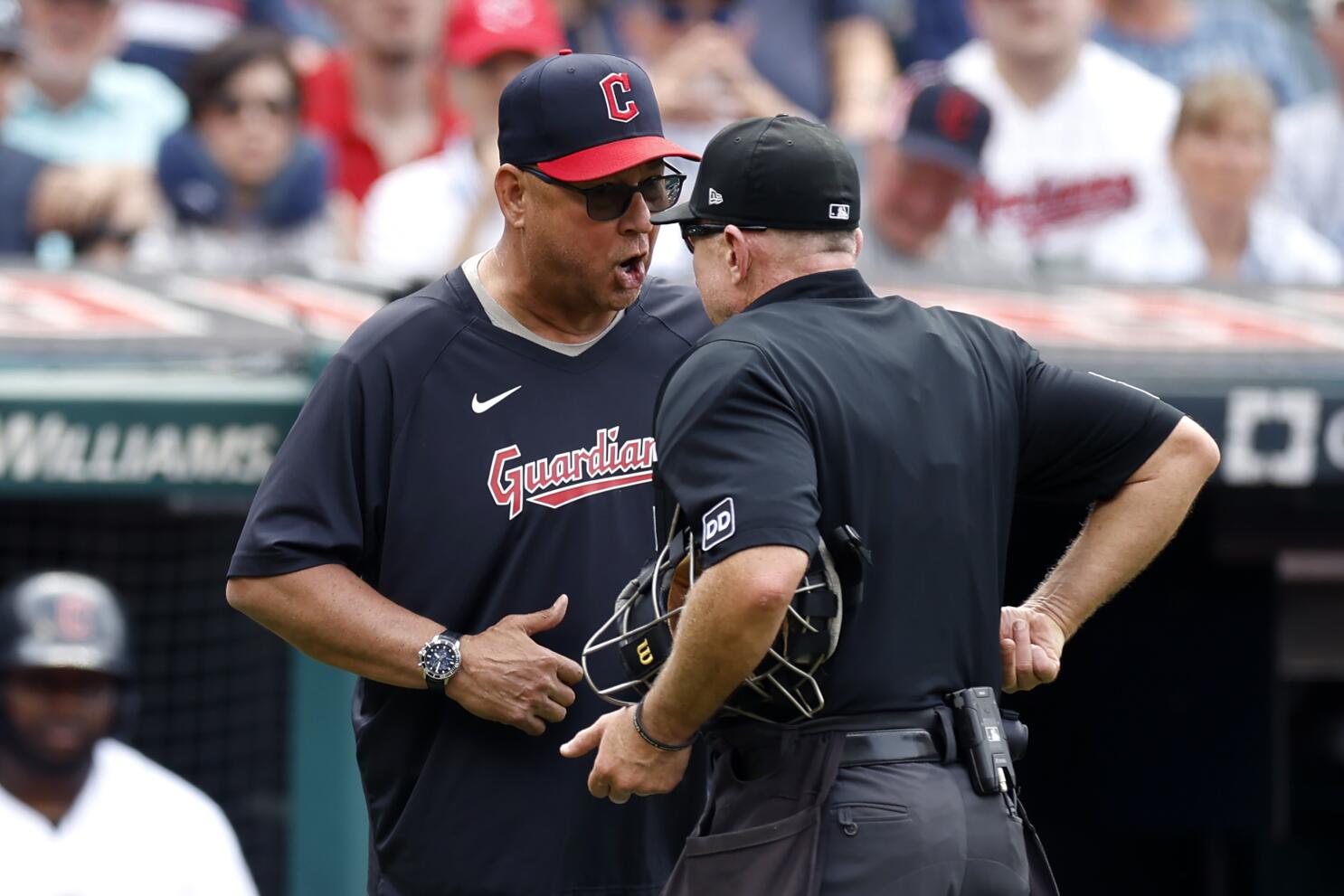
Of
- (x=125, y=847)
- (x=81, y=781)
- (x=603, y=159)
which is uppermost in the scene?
(x=603, y=159)

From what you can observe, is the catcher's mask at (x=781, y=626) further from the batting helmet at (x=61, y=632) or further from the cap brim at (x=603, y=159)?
the batting helmet at (x=61, y=632)

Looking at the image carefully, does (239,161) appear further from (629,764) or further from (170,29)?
(629,764)

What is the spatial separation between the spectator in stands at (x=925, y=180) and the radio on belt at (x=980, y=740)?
3230 mm

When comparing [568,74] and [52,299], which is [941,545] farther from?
[52,299]

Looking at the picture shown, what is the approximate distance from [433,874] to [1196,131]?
3.93 metres

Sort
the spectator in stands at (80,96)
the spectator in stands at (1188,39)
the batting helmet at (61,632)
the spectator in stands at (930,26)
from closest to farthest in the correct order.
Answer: the batting helmet at (61,632)
the spectator in stands at (80,96)
the spectator in stands at (1188,39)
the spectator in stands at (930,26)

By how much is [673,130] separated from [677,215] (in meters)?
3.35

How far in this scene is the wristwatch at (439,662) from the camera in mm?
2832

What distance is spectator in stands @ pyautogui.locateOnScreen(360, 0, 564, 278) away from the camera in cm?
555

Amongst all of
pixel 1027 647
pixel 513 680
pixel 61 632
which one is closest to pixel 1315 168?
pixel 61 632

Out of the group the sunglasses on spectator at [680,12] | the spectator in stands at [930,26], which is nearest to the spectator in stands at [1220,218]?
the spectator in stands at [930,26]

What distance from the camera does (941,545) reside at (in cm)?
257

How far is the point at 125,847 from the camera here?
4535mm

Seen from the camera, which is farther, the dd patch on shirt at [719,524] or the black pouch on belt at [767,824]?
the black pouch on belt at [767,824]
